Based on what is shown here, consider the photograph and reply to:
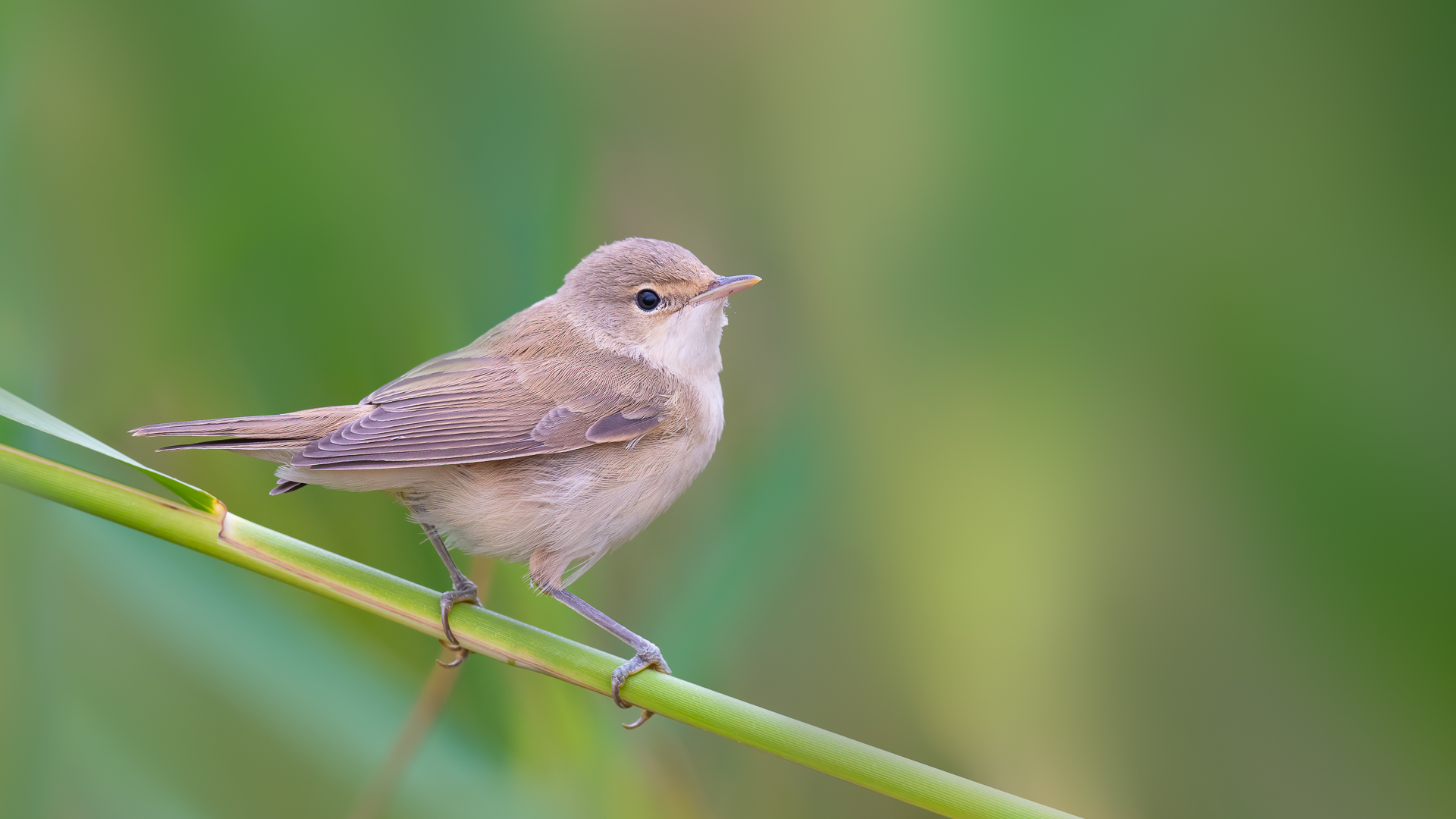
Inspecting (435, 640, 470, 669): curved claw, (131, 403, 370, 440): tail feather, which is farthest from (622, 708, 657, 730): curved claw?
(131, 403, 370, 440): tail feather

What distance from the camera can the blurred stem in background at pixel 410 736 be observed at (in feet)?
5.57

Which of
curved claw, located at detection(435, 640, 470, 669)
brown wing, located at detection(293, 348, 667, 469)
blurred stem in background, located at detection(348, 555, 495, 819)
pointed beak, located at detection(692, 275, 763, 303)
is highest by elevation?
pointed beak, located at detection(692, 275, 763, 303)

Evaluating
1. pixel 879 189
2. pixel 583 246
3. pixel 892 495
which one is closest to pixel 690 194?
pixel 583 246

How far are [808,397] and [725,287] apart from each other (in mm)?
447

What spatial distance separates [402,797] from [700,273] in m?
1.15

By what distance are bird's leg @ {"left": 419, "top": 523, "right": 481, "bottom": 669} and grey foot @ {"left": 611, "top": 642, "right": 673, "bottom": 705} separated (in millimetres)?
243

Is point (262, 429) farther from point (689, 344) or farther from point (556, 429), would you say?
point (689, 344)

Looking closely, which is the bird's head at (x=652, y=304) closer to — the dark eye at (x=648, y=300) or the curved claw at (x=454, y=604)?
the dark eye at (x=648, y=300)

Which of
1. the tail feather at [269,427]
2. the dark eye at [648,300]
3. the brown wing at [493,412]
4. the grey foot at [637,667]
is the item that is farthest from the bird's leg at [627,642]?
the dark eye at [648,300]

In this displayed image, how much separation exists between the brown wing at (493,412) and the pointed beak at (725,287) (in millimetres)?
199

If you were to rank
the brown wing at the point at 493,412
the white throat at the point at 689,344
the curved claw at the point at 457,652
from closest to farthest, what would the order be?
the curved claw at the point at 457,652 → the brown wing at the point at 493,412 → the white throat at the point at 689,344

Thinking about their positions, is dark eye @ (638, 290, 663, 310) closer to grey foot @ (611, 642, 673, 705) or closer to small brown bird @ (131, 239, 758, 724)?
small brown bird @ (131, 239, 758, 724)

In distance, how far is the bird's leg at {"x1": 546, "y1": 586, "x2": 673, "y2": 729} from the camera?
144 centimetres

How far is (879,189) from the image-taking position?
239cm
